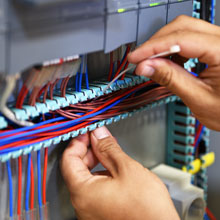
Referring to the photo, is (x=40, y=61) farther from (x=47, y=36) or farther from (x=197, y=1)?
(x=197, y=1)

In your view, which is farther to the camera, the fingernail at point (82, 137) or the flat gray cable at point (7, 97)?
the fingernail at point (82, 137)

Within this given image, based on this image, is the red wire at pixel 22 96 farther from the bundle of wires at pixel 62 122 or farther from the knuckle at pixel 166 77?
the knuckle at pixel 166 77

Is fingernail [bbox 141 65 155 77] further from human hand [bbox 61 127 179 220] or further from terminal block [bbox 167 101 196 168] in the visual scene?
terminal block [bbox 167 101 196 168]


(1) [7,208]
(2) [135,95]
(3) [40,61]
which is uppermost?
(3) [40,61]

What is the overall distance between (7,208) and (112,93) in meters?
0.32

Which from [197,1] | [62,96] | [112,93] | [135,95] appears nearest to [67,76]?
[62,96]

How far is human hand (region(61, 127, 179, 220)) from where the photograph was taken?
0.63 meters

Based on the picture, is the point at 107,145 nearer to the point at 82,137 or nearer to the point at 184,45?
the point at 82,137

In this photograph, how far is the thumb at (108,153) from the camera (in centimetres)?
66

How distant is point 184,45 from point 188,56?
3cm

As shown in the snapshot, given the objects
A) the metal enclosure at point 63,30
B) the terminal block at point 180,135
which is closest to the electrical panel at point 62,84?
the metal enclosure at point 63,30

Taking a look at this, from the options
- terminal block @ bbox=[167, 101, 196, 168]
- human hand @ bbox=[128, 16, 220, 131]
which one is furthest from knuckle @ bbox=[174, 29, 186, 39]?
terminal block @ bbox=[167, 101, 196, 168]

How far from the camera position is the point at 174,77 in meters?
0.64

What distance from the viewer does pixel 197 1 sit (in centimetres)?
93
